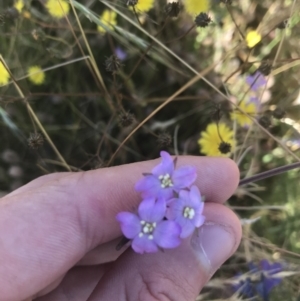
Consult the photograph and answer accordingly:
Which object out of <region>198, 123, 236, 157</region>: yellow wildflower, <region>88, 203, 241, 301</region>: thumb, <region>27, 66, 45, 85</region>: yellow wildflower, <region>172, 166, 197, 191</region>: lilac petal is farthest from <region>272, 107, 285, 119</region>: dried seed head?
<region>27, 66, 45, 85</region>: yellow wildflower

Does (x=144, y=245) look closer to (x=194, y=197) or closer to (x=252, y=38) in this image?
(x=194, y=197)

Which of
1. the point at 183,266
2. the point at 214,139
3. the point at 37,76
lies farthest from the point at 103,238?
the point at 37,76

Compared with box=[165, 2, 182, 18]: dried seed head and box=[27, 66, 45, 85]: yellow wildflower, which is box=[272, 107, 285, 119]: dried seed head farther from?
box=[27, 66, 45, 85]: yellow wildflower

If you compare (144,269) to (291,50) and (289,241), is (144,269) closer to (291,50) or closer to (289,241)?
(289,241)

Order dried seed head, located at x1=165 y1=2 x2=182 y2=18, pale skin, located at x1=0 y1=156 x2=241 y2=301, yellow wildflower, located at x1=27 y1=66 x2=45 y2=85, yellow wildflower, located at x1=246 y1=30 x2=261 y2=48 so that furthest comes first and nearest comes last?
yellow wildflower, located at x1=27 y1=66 x2=45 y2=85 < yellow wildflower, located at x1=246 y1=30 x2=261 y2=48 < dried seed head, located at x1=165 y1=2 x2=182 y2=18 < pale skin, located at x1=0 y1=156 x2=241 y2=301

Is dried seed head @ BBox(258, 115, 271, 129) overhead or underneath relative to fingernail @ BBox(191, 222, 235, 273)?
overhead

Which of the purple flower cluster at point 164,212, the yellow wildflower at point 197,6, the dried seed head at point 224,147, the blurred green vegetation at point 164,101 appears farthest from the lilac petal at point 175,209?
the yellow wildflower at point 197,6
